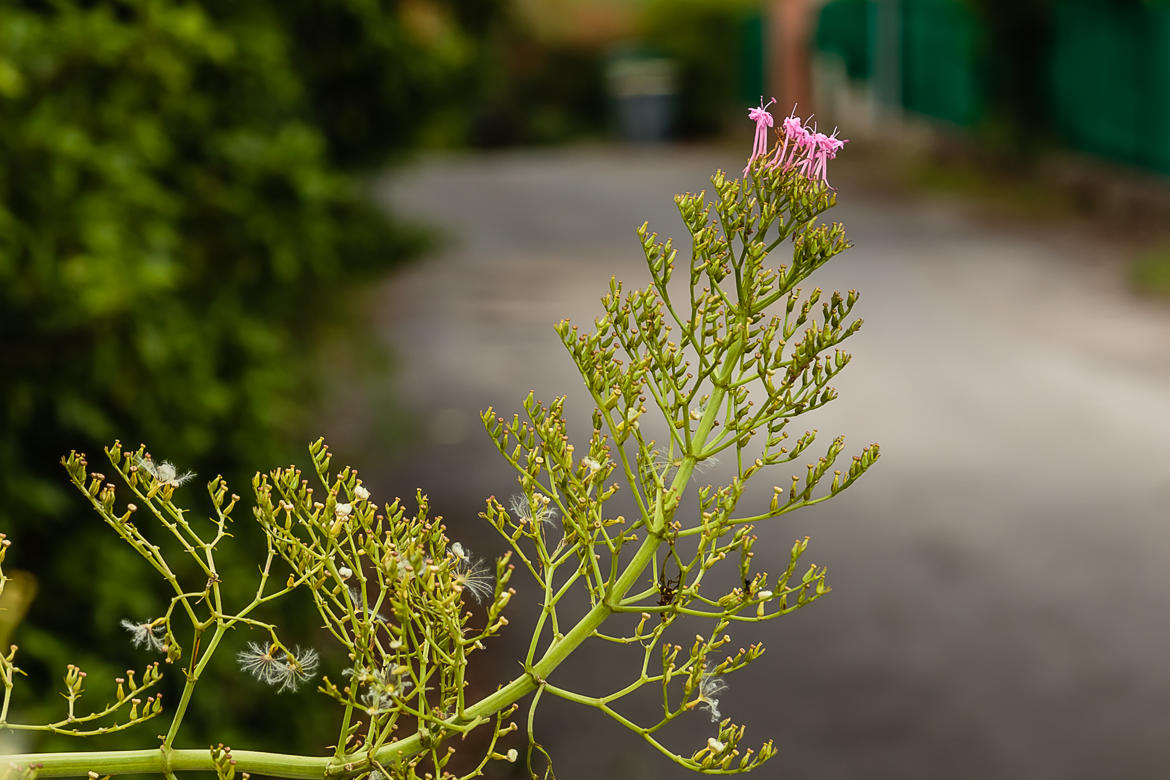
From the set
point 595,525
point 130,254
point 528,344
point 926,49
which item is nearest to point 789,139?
point 595,525

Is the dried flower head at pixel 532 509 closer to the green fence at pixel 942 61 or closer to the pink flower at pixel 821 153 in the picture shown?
the pink flower at pixel 821 153

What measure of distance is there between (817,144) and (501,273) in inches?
515

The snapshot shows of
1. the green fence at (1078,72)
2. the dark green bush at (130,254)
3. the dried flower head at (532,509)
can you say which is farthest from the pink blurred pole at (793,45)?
the dried flower head at (532,509)

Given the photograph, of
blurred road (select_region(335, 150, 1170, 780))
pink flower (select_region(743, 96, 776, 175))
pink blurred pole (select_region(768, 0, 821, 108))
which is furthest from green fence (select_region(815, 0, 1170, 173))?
pink flower (select_region(743, 96, 776, 175))

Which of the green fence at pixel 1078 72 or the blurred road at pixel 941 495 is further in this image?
the green fence at pixel 1078 72

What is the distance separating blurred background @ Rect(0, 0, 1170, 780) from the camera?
148 inches

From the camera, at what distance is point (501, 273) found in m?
13.8

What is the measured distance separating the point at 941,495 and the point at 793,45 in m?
18.5

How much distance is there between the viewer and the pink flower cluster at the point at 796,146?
2.71 feet

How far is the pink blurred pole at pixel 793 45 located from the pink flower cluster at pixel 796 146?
25.1 m

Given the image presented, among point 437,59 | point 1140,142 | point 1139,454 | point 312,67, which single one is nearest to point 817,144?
point 312,67

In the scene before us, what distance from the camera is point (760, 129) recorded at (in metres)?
0.85

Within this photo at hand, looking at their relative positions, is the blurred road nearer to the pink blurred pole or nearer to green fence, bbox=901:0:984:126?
green fence, bbox=901:0:984:126

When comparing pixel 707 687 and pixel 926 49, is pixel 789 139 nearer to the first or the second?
pixel 707 687
